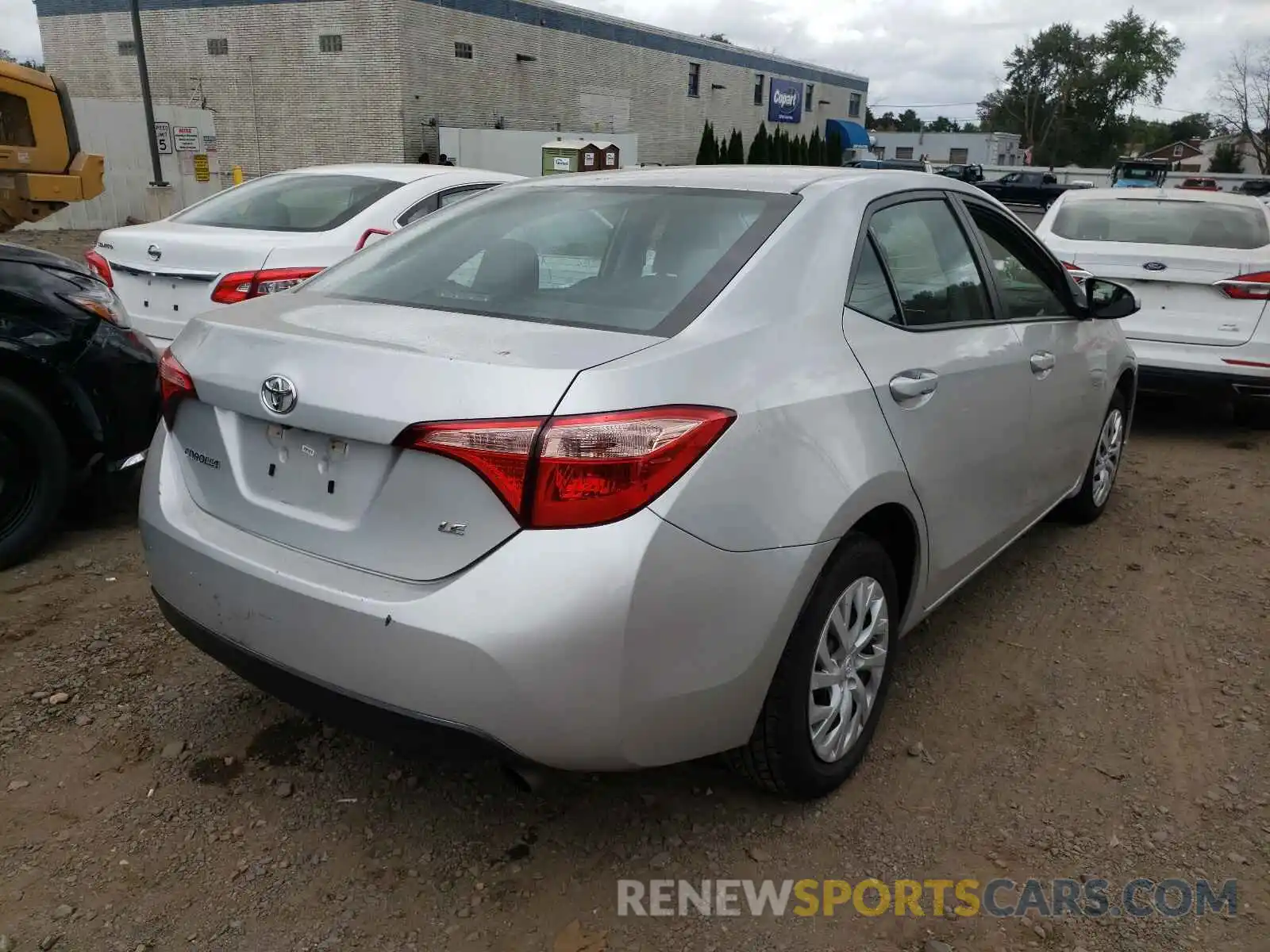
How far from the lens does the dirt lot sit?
7.45ft

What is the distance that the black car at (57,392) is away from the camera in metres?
3.97

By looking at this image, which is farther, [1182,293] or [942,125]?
[942,125]

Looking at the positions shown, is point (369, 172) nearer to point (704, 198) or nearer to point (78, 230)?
point (704, 198)

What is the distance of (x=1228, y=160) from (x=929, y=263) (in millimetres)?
73000

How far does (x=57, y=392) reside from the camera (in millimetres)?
4094

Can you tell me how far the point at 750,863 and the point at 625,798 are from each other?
0.39 m

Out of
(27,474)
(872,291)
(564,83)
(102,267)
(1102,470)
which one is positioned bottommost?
(1102,470)

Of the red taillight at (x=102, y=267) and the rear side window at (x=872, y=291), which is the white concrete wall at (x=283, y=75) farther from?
the rear side window at (x=872, y=291)

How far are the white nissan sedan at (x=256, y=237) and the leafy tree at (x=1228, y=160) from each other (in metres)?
71.2

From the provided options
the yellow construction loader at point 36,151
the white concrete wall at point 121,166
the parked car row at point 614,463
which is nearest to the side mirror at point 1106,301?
the parked car row at point 614,463

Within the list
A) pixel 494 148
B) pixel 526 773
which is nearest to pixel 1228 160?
pixel 494 148

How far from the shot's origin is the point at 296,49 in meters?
29.0

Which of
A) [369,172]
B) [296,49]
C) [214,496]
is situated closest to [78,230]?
[296,49]

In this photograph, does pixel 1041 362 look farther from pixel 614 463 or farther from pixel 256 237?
pixel 256 237
